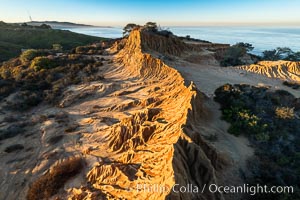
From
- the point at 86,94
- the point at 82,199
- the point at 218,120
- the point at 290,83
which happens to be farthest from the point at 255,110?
the point at 86,94

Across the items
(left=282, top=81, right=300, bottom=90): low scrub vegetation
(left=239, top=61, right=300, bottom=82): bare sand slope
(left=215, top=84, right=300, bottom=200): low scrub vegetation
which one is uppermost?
(left=215, top=84, right=300, bottom=200): low scrub vegetation

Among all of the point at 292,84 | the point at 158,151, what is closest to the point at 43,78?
the point at 158,151

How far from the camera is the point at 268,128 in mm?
16625

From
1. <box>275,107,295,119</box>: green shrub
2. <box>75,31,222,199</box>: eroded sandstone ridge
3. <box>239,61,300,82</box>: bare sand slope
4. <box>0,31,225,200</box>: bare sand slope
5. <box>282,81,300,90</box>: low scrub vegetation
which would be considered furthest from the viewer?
<box>239,61,300,82</box>: bare sand slope

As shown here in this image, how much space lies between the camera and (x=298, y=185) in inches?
505

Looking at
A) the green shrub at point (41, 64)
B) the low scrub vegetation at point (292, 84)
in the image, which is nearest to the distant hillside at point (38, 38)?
the green shrub at point (41, 64)

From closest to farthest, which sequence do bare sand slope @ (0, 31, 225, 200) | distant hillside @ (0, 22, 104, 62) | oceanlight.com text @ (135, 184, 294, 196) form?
oceanlight.com text @ (135, 184, 294, 196) < bare sand slope @ (0, 31, 225, 200) < distant hillside @ (0, 22, 104, 62)

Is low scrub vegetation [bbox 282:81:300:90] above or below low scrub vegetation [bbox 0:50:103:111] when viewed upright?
above

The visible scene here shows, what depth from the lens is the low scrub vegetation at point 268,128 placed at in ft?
42.4

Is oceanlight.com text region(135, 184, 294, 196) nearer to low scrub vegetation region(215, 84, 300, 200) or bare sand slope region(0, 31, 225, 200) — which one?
bare sand slope region(0, 31, 225, 200)

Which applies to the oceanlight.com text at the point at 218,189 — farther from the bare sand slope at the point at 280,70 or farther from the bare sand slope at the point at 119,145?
the bare sand slope at the point at 280,70

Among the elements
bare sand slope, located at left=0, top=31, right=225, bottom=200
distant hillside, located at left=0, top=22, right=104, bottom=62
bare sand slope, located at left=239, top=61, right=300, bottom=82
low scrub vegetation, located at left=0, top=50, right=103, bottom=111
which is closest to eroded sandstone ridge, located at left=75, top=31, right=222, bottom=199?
bare sand slope, located at left=0, top=31, right=225, bottom=200

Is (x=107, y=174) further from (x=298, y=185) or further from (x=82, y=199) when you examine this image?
(x=298, y=185)

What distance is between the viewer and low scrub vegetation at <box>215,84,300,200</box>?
12930mm
